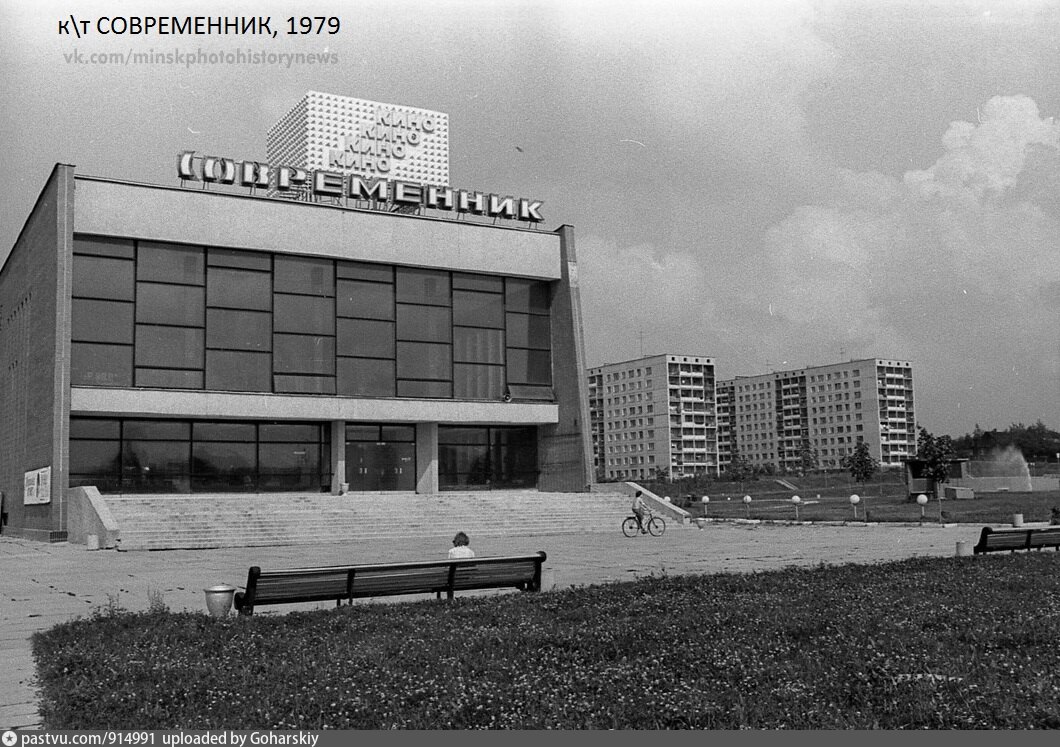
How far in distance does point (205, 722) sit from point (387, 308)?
37.7 metres

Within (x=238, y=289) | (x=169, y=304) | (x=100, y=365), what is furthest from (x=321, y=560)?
(x=238, y=289)

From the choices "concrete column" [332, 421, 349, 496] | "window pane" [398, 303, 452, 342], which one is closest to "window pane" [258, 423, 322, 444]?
"concrete column" [332, 421, 349, 496]

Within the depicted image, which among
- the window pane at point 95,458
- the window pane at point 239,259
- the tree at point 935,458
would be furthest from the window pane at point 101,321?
the tree at point 935,458

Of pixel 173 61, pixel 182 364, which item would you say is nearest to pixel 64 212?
pixel 182 364

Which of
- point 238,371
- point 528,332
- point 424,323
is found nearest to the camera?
point 238,371

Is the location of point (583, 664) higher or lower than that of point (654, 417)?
lower

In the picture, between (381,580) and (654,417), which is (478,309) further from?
(654,417)

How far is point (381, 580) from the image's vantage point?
40.3 feet

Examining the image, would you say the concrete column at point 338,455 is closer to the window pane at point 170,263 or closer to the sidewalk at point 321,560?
the window pane at point 170,263

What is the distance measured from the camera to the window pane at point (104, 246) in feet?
123

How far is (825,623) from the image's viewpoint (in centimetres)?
958

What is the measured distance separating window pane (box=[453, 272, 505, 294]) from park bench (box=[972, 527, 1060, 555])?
96.6 ft

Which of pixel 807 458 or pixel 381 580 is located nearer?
pixel 381 580

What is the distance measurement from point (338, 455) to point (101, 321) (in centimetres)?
1055
